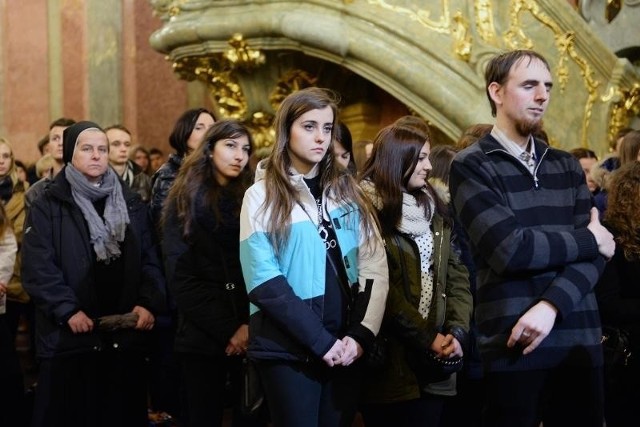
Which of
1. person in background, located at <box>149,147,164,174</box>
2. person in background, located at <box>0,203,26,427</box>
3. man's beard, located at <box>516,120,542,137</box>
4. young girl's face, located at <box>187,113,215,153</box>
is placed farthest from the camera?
person in background, located at <box>149,147,164,174</box>

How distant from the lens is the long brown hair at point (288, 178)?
400 centimetres

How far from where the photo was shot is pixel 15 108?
38.4 feet

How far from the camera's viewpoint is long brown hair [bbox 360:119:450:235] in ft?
14.3

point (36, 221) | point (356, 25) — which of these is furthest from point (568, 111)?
point (36, 221)

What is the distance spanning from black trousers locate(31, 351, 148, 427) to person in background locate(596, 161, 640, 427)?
90.1 inches

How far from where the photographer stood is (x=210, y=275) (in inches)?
202

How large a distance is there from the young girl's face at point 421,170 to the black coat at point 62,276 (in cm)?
175

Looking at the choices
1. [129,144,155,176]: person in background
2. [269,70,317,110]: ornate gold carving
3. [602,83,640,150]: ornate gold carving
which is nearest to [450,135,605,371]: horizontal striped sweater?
[602,83,640,150]: ornate gold carving

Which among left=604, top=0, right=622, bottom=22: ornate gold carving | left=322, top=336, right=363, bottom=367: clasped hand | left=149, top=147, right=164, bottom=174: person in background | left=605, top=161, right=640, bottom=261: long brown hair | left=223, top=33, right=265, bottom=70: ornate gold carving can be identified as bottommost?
left=322, top=336, right=363, bottom=367: clasped hand

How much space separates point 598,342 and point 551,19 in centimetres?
492

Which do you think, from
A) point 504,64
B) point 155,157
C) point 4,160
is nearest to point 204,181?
point 504,64

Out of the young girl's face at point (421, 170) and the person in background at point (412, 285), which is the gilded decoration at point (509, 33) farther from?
the young girl's face at point (421, 170)

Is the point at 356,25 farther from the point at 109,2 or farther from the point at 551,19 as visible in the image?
the point at 109,2

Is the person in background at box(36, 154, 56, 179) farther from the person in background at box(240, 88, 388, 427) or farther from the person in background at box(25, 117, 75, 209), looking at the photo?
the person in background at box(240, 88, 388, 427)
